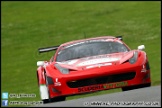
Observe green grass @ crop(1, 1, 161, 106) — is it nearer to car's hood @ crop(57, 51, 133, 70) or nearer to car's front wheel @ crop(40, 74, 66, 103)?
car's front wheel @ crop(40, 74, 66, 103)

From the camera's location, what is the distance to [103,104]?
6.79 m

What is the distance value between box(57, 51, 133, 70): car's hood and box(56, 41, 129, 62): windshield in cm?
48

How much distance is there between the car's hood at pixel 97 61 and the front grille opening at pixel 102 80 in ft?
0.85

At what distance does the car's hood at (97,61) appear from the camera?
9883 mm

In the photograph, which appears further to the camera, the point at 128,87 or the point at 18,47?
the point at 18,47

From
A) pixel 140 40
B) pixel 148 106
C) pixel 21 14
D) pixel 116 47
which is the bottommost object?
pixel 148 106

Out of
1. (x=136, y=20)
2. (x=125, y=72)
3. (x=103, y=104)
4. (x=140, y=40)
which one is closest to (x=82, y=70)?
(x=125, y=72)

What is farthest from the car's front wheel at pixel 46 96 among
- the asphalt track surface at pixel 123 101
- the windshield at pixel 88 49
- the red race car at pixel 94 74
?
the asphalt track surface at pixel 123 101

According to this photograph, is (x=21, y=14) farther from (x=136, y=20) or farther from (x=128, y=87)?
(x=128, y=87)

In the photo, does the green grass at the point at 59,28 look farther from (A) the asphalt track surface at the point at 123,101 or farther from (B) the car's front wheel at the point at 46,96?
(A) the asphalt track surface at the point at 123,101

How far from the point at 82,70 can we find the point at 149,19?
24.9 metres

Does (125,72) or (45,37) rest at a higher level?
(45,37)

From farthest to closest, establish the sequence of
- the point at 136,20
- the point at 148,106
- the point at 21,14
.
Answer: the point at 21,14
the point at 136,20
the point at 148,106

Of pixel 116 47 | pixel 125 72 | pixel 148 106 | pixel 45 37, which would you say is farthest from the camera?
pixel 45 37
